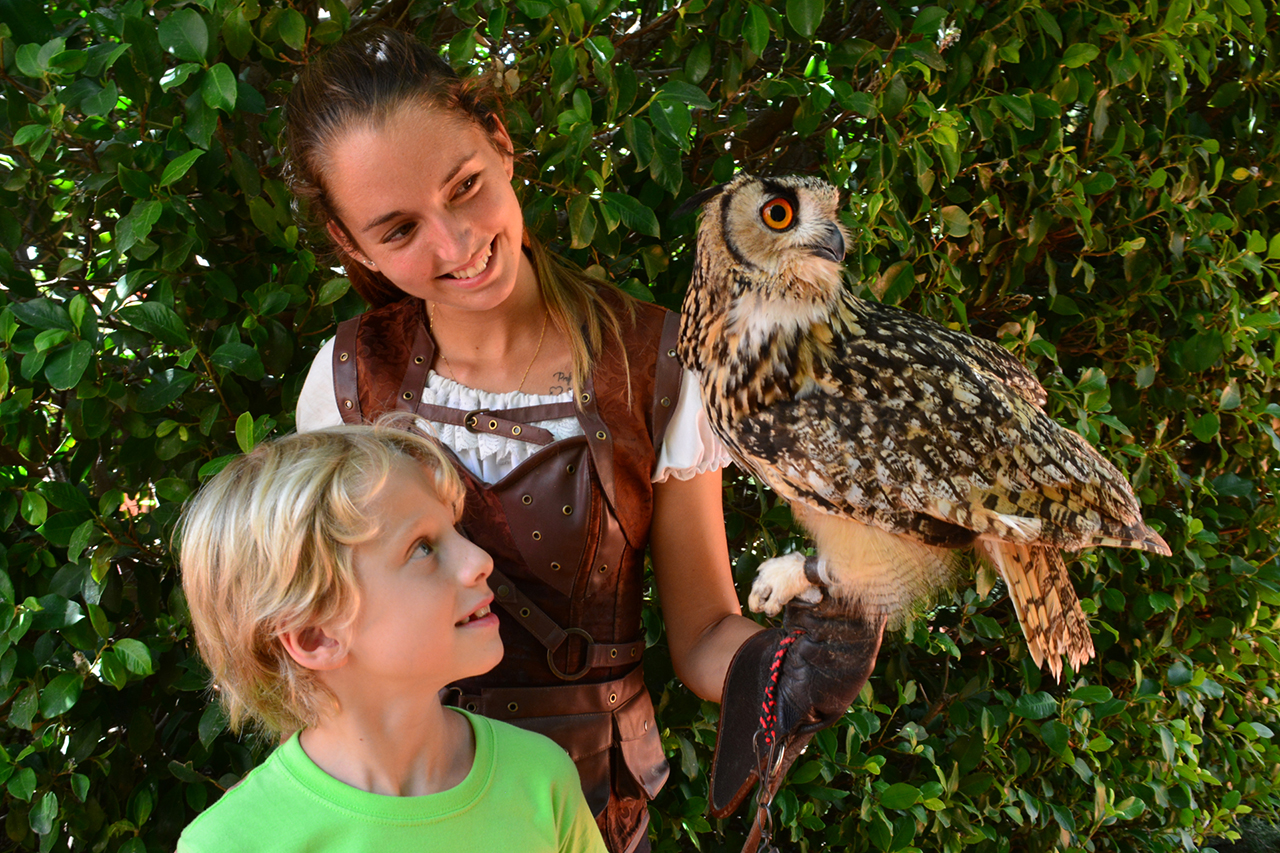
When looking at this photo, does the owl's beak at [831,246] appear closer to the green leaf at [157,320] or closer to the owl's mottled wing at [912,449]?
the owl's mottled wing at [912,449]

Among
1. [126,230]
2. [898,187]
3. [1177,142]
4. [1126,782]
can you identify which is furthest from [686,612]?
[1177,142]

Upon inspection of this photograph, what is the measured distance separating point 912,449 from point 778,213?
0.28 m

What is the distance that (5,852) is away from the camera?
4.73 ft

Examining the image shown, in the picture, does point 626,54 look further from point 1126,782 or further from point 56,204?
point 1126,782

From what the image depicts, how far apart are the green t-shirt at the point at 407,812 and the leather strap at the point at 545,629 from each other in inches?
6.2

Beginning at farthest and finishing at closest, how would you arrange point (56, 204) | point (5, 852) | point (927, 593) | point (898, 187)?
point (898, 187) → point (5, 852) → point (56, 204) → point (927, 593)

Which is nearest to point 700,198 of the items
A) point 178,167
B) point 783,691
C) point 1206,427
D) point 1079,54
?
point 783,691

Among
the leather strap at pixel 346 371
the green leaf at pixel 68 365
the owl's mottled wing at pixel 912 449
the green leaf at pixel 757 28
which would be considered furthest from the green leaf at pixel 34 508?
the green leaf at pixel 757 28

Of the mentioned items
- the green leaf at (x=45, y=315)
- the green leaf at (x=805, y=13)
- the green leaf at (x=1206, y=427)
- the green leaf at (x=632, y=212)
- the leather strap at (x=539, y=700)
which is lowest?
the green leaf at (x=1206, y=427)

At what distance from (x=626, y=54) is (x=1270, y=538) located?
6.30ft

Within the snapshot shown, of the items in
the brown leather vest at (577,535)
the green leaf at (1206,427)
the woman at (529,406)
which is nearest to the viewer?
the woman at (529,406)

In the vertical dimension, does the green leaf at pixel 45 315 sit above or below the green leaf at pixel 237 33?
below

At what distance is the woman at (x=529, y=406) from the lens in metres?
1.12

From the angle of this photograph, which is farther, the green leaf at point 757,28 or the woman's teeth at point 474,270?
the green leaf at point 757,28
